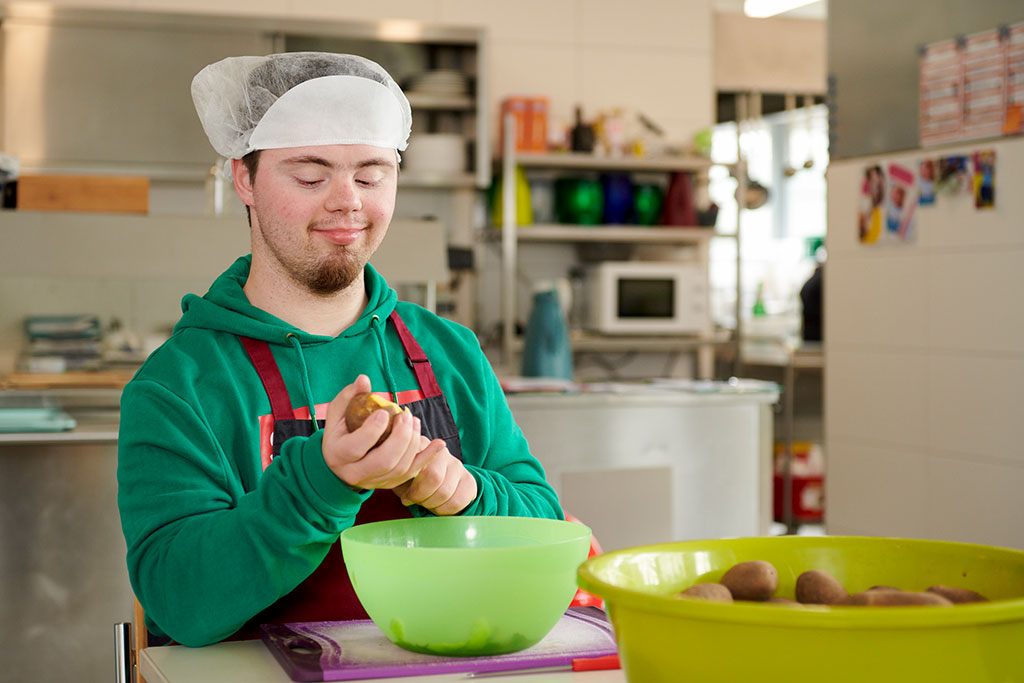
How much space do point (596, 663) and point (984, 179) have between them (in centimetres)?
290

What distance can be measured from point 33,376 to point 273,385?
1.43 m

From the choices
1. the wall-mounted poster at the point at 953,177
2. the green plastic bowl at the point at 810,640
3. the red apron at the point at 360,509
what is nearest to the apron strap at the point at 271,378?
the red apron at the point at 360,509

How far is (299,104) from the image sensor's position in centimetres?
134

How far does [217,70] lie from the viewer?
1445 millimetres

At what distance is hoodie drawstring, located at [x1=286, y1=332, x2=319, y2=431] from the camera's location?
130cm

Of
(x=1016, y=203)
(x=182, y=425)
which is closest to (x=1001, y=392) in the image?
(x=1016, y=203)

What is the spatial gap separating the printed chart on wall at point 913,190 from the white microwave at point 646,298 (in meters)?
1.32

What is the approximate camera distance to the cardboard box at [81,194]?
2.48 meters

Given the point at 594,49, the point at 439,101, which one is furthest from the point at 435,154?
the point at 594,49

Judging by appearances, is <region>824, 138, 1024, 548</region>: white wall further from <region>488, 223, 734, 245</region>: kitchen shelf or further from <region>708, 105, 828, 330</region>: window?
<region>708, 105, 828, 330</region>: window

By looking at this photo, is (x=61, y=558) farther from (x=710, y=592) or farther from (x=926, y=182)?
(x=926, y=182)

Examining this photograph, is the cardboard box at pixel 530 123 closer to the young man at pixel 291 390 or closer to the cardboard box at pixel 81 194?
the cardboard box at pixel 81 194

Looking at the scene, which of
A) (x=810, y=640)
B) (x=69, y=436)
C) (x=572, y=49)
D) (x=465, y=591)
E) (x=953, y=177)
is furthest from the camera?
(x=572, y=49)

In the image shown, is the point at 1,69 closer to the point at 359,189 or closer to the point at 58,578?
the point at 58,578
